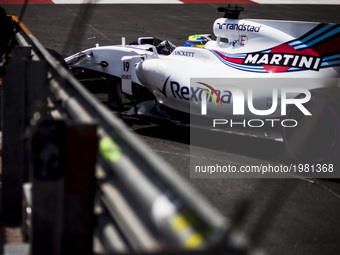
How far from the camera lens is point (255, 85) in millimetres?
7535

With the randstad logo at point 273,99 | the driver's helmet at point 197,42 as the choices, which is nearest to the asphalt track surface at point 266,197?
the randstad logo at point 273,99

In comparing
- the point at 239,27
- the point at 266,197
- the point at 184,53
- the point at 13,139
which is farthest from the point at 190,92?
the point at 13,139

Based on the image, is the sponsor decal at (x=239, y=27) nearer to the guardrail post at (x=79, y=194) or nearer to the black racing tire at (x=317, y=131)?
the black racing tire at (x=317, y=131)

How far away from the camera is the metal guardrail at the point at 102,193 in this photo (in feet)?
5.19

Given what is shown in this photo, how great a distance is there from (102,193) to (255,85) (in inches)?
214

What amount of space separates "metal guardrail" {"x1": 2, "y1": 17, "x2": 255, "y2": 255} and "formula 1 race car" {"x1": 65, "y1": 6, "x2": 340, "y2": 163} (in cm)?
435

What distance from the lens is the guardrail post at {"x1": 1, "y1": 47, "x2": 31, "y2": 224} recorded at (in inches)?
154

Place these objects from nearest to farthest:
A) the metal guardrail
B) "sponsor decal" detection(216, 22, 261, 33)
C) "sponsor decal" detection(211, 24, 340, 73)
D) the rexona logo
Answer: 1. the metal guardrail
2. "sponsor decal" detection(211, 24, 340, 73)
3. the rexona logo
4. "sponsor decal" detection(216, 22, 261, 33)

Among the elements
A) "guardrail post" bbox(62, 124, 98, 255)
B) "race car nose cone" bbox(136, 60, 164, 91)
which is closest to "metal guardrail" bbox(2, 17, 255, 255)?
"guardrail post" bbox(62, 124, 98, 255)

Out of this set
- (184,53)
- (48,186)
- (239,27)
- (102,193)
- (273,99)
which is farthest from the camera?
(184,53)

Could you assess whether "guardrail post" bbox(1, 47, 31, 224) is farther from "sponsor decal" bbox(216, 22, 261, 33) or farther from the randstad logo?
"sponsor decal" bbox(216, 22, 261, 33)

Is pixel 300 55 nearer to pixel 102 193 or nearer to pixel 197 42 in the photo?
pixel 197 42

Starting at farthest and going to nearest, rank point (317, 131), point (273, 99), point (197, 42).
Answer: point (197, 42)
point (273, 99)
point (317, 131)

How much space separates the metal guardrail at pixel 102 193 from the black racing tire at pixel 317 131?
14.0ft
